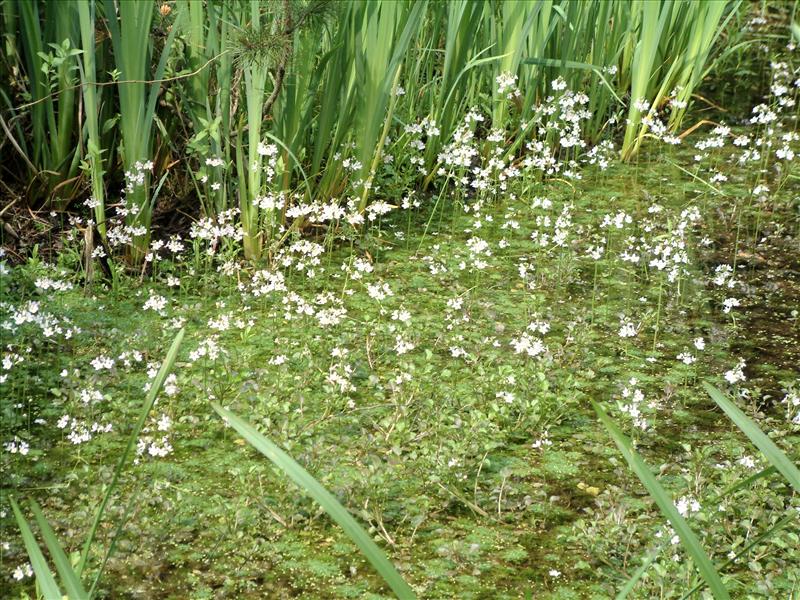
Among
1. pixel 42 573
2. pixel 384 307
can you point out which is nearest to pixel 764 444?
pixel 42 573

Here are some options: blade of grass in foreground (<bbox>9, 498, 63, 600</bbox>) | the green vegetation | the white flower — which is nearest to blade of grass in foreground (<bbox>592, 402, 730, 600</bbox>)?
the green vegetation

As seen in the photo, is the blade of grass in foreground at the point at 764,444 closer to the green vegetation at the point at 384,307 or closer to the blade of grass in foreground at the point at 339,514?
the green vegetation at the point at 384,307

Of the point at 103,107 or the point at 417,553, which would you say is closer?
the point at 417,553

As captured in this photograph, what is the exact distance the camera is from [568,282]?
4.57 m

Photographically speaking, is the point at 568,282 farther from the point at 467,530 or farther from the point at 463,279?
the point at 467,530

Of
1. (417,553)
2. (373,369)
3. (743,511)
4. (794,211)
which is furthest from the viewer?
(794,211)

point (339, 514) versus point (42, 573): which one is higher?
point (339, 514)

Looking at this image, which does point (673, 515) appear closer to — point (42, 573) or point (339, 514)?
point (339, 514)

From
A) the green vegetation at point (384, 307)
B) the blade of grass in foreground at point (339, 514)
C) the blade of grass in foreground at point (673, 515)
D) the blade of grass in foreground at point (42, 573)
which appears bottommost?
the green vegetation at point (384, 307)

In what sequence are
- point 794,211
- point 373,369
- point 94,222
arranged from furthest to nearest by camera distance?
point 794,211
point 94,222
point 373,369

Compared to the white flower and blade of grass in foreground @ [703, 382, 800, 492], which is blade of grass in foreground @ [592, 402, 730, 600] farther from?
the white flower

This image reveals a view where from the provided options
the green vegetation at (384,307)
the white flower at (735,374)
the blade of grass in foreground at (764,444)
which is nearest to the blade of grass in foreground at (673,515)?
the green vegetation at (384,307)

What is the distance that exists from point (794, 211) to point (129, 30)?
3409 mm

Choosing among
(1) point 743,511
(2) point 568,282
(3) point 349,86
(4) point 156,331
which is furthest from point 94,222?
(1) point 743,511
